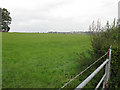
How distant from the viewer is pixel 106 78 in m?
2.59

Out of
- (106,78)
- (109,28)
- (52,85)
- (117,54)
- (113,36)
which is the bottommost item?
(52,85)

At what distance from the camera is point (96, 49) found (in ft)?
12.0

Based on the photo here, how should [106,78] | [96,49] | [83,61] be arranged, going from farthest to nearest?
[83,61] < [96,49] < [106,78]

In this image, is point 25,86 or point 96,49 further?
point 96,49

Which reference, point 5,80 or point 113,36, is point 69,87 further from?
point 113,36

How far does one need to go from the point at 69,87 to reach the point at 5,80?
2.13 meters

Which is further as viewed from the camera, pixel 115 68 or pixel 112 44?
pixel 112 44

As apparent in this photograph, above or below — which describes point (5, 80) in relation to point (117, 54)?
below

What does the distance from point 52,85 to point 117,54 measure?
2155mm

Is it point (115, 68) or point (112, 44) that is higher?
point (112, 44)

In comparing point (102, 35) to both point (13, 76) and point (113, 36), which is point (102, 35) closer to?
point (113, 36)

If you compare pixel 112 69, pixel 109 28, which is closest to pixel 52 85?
pixel 112 69

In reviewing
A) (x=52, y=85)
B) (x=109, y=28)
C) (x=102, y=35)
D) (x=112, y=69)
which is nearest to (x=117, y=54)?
(x=112, y=69)

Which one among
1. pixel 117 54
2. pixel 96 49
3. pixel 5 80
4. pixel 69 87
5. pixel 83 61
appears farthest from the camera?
pixel 83 61
